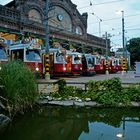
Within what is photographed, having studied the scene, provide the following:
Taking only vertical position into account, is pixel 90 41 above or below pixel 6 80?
above

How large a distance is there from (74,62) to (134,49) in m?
50.9

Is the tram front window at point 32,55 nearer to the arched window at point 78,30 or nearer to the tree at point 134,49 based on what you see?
the arched window at point 78,30

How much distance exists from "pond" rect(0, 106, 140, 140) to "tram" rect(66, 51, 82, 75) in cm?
1613

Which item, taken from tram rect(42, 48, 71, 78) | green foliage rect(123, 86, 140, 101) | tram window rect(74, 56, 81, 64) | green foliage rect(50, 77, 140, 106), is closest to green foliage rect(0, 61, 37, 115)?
green foliage rect(50, 77, 140, 106)

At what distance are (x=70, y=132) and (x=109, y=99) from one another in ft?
12.0

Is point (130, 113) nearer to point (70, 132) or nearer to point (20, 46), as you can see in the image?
point (70, 132)

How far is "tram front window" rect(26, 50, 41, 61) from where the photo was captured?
75.9 feet

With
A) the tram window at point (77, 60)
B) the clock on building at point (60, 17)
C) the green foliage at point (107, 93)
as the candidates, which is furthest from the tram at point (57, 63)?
the clock on building at point (60, 17)

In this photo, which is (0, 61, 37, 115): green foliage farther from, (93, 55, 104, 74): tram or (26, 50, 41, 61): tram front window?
(93, 55, 104, 74): tram

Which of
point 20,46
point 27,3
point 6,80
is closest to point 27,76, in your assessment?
point 6,80

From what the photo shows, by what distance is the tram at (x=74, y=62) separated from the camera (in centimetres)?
2873

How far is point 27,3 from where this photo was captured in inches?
1534

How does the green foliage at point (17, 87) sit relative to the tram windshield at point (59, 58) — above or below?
below

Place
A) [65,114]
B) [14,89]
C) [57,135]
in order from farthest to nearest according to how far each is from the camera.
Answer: [65,114]
[14,89]
[57,135]
